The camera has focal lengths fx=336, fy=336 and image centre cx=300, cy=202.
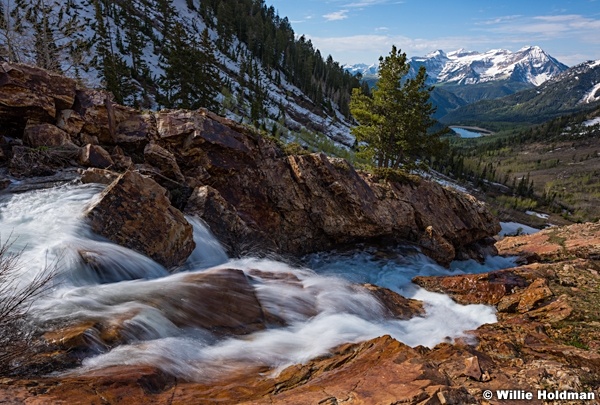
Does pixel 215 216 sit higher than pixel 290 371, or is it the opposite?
pixel 215 216

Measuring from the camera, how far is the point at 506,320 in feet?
32.9

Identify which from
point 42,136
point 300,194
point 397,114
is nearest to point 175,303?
point 42,136

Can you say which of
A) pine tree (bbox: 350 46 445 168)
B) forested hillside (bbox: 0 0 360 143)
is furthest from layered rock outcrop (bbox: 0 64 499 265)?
forested hillside (bbox: 0 0 360 143)

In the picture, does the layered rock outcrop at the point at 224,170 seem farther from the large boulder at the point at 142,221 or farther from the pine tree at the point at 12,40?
the pine tree at the point at 12,40

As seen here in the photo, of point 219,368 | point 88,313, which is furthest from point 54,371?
point 219,368

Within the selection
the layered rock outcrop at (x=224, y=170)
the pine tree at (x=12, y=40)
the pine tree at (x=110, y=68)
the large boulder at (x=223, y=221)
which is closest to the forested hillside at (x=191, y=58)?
the pine tree at (x=110, y=68)

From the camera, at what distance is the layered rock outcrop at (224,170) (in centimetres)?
1120

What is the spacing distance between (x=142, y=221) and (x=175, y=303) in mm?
3179

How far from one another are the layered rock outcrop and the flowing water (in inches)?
40.3

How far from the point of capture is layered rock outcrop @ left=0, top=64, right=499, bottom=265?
11.2 m

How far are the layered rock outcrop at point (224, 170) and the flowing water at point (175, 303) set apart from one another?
1.02 metres

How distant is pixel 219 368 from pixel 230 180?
9.39m

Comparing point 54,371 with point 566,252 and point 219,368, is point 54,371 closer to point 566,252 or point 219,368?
point 219,368

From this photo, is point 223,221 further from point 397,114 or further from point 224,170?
point 397,114
